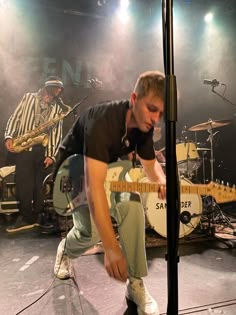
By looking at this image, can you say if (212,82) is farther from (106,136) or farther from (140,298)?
(140,298)

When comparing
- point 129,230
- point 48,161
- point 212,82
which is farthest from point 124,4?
point 129,230

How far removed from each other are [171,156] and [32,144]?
5.31 feet

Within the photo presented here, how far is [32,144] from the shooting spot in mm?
2121

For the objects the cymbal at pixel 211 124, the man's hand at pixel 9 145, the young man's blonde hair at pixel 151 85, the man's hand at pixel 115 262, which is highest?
the young man's blonde hair at pixel 151 85

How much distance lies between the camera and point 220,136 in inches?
85.9

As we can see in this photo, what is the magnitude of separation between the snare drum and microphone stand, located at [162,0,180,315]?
1.19 m

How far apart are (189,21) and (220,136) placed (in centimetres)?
81

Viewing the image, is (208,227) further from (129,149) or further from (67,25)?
(67,25)

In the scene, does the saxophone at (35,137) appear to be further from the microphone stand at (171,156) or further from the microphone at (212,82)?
the microphone stand at (171,156)

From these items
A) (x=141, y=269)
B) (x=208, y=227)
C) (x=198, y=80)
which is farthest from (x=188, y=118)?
(x=141, y=269)

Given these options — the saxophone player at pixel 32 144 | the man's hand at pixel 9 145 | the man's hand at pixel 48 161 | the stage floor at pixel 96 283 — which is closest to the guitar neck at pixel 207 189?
the stage floor at pixel 96 283

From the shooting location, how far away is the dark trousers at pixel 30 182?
2.14 m

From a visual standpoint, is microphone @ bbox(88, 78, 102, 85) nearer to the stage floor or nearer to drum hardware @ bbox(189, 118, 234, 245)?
drum hardware @ bbox(189, 118, 234, 245)

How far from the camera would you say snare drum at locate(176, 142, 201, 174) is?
189 cm
